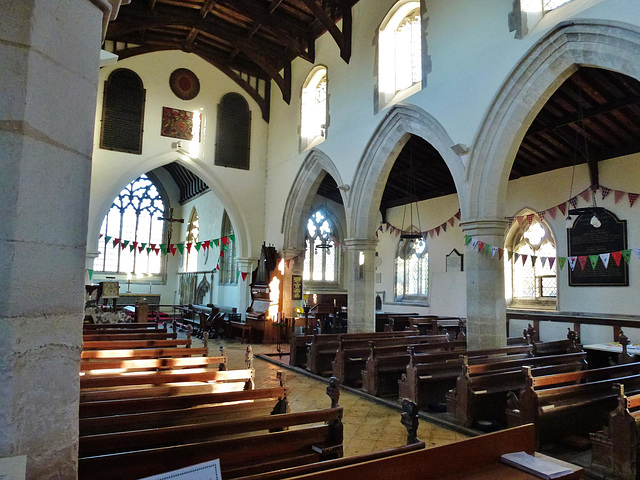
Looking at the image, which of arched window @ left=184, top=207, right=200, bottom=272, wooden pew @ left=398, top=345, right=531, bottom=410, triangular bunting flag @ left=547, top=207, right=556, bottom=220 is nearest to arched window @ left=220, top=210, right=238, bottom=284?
arched window @ left=184, top=207, right=200, bottom=272

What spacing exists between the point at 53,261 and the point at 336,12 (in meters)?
10.4

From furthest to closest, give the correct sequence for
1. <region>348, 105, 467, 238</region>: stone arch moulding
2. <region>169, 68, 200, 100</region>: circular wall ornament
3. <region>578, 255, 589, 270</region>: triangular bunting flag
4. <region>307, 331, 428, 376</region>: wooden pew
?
<region>169, 68, 200, 100</region>: circular wall ornament, <region>578, 255, 589, 270</region>: triangular bunting flag, <region>348, 105, 467, 238</region>: stone arch moulding, <region>307, 331, 428, 376</region>: wooden pew

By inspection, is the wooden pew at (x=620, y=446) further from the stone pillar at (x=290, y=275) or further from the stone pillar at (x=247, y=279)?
the stone pillar at (x=247, y=279)

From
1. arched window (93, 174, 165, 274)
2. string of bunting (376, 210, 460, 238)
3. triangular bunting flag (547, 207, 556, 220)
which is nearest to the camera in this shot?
triangular bunting flag (547, 207, 556, 220)

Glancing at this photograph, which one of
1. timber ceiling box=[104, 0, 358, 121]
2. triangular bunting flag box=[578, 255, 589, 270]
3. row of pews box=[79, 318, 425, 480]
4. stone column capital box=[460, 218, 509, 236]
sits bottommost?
row of pews box=[79, 318, 425, 480]

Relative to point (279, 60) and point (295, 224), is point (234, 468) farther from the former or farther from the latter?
point (279, 60)

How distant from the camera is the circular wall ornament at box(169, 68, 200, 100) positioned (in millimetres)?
12234

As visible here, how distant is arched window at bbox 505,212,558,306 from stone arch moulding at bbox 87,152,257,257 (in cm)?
698

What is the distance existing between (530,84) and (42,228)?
633 cm

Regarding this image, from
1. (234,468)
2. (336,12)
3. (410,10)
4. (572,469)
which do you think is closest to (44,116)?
(234,468)

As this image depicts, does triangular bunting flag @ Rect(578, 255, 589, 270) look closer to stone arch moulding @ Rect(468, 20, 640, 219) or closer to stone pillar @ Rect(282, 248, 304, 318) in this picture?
stone arch moulding @ Rect(468, 20, 640, 219)

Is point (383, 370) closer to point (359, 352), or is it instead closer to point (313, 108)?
point (359, 352)

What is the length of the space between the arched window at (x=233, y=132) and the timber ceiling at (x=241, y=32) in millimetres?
528

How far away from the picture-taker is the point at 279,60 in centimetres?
1238
